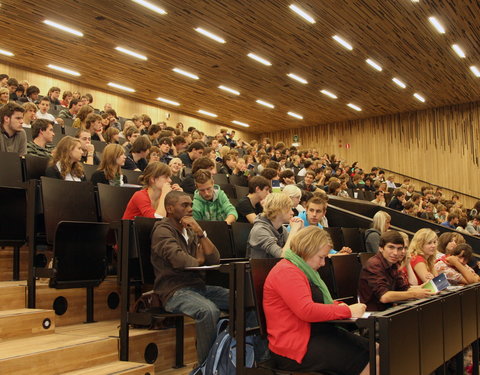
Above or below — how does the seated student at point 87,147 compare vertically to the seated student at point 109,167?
above

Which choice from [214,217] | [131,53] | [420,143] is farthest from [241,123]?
[214,217]

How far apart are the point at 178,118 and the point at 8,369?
553 inches

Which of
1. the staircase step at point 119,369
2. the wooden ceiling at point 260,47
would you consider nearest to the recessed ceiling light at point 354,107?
the wooden ceiling at point 260,47

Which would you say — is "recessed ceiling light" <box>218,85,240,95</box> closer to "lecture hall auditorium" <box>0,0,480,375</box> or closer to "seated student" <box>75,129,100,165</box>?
"lecture hall auditorium" <box>0,0,480,375</box>

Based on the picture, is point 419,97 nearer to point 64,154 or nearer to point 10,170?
point 64,154

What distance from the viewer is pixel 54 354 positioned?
2.50 meters

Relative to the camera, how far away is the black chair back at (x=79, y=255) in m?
3.11

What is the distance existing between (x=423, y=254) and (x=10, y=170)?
3.18 m

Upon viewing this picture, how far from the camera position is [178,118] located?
52.6ft

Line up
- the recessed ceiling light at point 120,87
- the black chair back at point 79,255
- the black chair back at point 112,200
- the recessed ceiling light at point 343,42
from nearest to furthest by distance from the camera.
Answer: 1. the black chair back at point 79,255
2. the black chair back at point 112,200
3. the recessed ceiling light at point 343,42
4. the recessed ceiling light at point 120,87

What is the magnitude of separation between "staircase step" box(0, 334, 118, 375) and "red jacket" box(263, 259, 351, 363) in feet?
2.93

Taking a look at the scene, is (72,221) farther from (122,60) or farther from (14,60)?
(14,60)

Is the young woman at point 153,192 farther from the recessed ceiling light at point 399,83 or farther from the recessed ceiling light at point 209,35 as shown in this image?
the recessed ceiling light at point 399,83

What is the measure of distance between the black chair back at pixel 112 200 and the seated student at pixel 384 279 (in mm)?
1691
